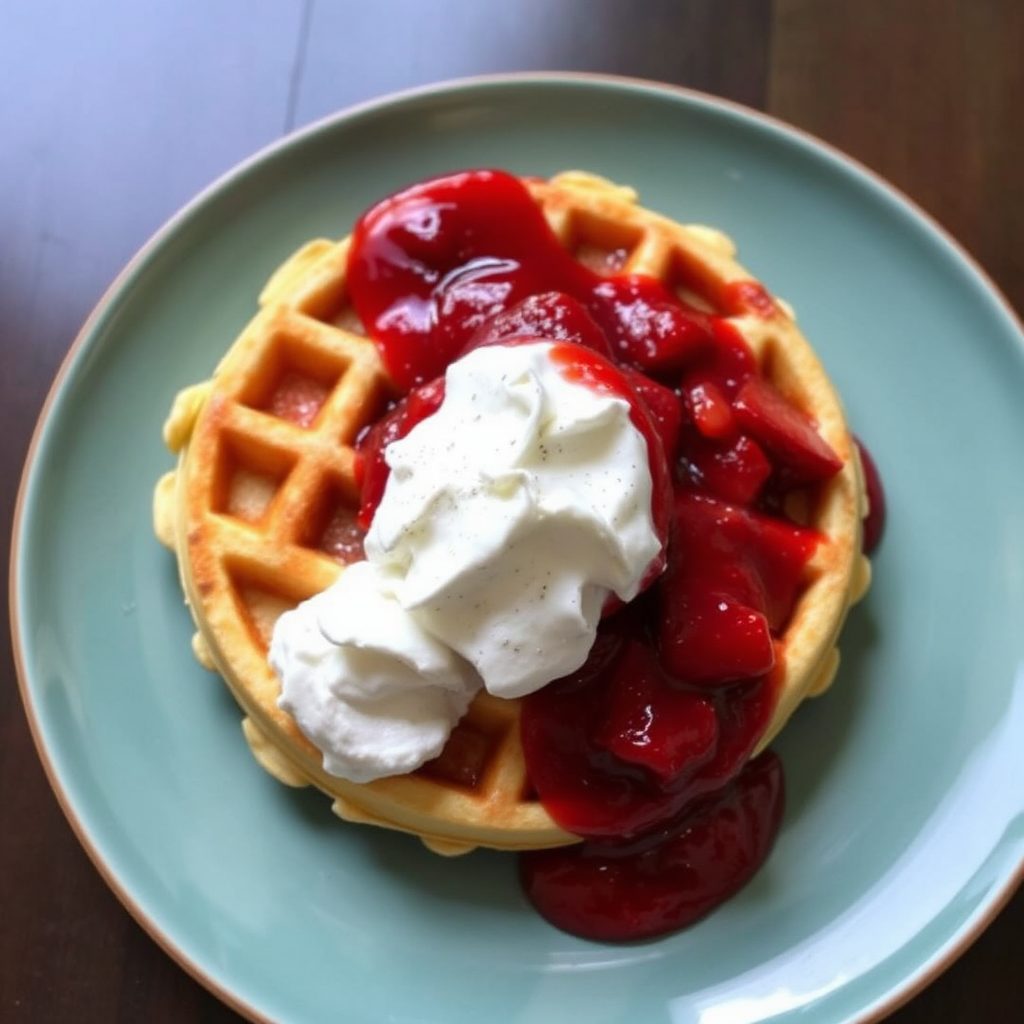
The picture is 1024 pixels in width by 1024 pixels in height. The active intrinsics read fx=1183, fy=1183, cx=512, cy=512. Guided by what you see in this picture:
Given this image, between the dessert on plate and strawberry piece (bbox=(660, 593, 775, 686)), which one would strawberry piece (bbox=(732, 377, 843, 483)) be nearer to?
the dessert on plate

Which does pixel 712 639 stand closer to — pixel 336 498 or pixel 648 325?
pixel 648 325

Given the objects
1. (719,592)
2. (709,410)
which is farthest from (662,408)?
(719,592)

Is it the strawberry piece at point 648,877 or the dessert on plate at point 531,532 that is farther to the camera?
the strawberry piece at point 648,877

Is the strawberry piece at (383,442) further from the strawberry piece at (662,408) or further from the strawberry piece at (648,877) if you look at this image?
the strawberry piece at (648,877)

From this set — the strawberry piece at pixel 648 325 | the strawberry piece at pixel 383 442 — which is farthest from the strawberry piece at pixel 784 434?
the strawberry piece at pixel 383 442

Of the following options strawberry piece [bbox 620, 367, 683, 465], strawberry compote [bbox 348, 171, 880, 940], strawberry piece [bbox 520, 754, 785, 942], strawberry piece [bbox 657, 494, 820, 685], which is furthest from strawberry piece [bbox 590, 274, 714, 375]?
strawberry piece [bbox 520, 754, 785, 942]

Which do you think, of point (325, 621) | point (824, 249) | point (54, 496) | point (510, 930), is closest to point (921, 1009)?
point (510, 930)
